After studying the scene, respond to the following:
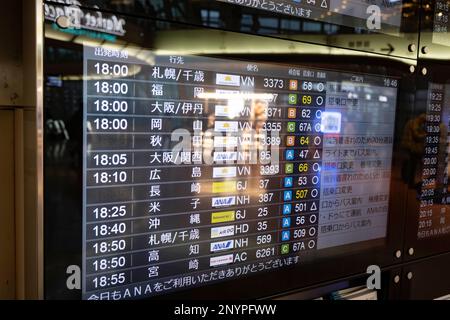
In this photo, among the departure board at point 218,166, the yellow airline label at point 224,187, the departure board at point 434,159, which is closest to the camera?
the departure board at point 218,166

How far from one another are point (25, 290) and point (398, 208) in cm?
117

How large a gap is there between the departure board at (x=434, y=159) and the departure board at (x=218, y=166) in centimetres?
17

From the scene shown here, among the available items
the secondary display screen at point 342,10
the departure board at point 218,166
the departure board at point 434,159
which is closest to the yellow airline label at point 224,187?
the departure board at point 218,166

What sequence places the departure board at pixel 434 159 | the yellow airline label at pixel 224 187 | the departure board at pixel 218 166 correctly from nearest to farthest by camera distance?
1. the departure board at pixel 218 166
2. the yellow airline label at pixel 224 187
3. the departure board at pixel 434 159

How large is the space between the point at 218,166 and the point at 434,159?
0.88 meters

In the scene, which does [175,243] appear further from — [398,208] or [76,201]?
[398,208]

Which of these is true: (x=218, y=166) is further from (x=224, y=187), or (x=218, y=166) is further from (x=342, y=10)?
(x=342, y=10)

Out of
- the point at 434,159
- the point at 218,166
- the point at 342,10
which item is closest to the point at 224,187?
the point at 218,166

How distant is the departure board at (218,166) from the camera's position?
3.64ft

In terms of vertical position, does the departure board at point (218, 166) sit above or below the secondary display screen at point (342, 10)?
below

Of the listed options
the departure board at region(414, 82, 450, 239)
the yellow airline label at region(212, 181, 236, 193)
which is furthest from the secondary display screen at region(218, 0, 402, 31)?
the yellow airline label at region(212, 181, 236, 193)

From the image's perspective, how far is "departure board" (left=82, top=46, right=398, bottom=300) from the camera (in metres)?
1.11

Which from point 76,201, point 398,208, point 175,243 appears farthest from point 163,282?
point 398,208

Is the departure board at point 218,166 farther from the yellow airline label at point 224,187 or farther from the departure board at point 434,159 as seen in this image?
the departure board at point 434,159
